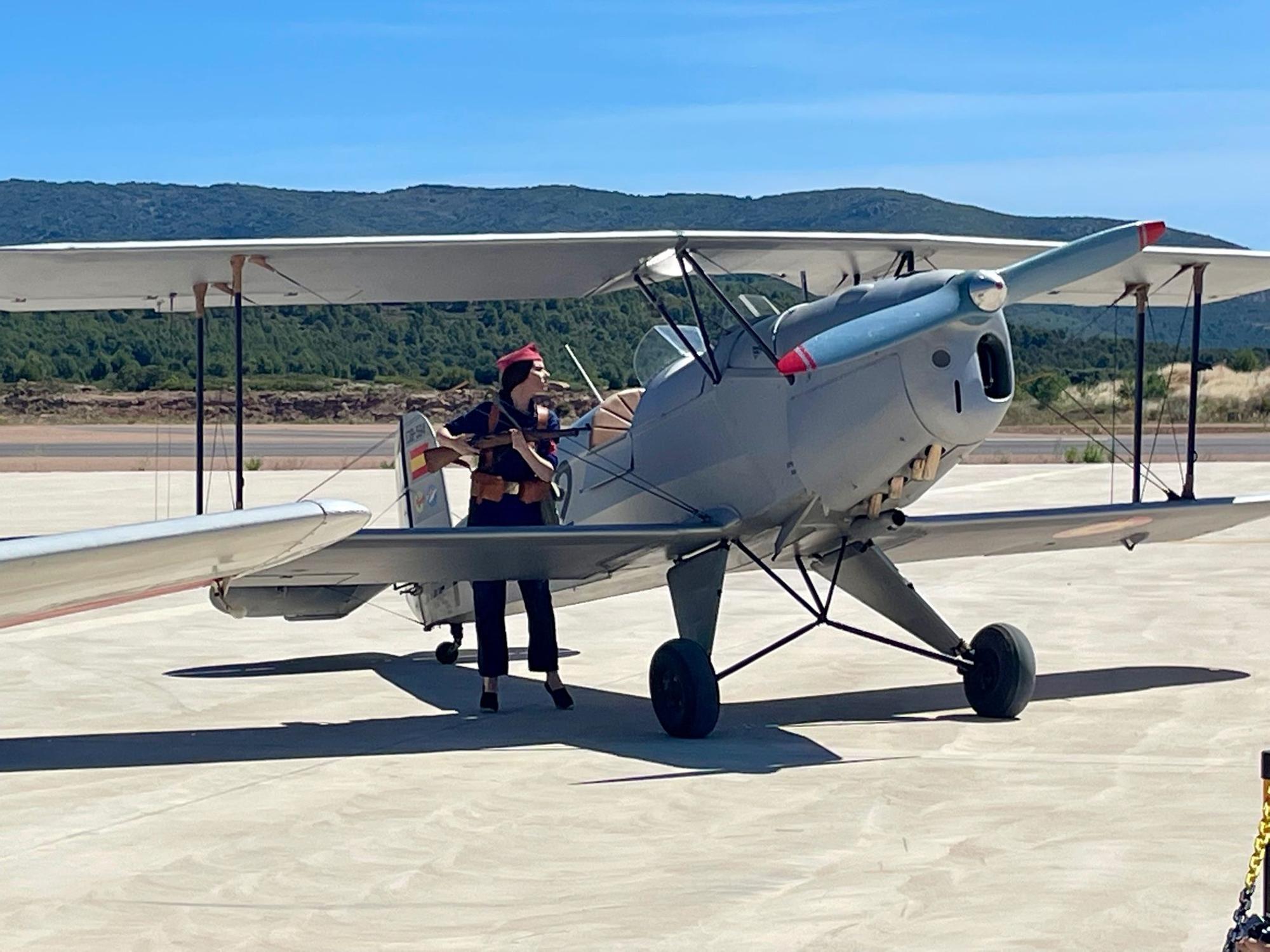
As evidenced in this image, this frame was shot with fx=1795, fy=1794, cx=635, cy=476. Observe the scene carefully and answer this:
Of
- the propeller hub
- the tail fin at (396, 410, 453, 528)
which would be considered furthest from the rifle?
the propeller hub

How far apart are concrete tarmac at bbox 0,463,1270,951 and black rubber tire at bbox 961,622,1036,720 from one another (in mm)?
226

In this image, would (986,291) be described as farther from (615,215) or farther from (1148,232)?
(615,215)

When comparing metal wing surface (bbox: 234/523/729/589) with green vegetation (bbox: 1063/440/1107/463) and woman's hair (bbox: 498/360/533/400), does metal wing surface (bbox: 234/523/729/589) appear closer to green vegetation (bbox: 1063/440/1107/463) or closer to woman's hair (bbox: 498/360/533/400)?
woman's hair (bbox: 498/360/533/400)

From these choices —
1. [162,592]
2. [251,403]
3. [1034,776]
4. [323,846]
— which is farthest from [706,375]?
[251,403]

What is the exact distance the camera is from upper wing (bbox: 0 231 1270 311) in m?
10.2

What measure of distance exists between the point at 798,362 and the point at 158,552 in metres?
4.09

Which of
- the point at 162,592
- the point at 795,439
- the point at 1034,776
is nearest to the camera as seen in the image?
the point at 1034,776

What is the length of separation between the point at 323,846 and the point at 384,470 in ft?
121

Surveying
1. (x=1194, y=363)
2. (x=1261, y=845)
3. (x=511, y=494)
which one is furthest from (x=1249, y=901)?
(x=1194, y=363)

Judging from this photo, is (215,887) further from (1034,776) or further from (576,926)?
(1034,776)

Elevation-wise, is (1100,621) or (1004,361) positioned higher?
(1004,361)

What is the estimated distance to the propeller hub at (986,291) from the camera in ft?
28.6

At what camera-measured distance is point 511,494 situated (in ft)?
35.1

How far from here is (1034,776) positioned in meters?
8.17
